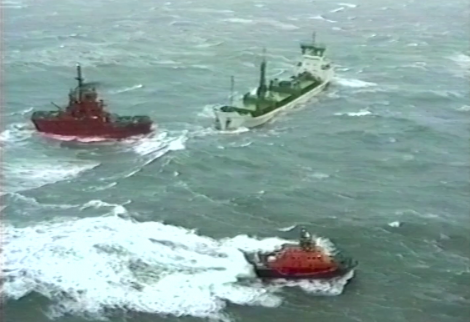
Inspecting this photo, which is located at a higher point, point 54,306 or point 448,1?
point 448,1

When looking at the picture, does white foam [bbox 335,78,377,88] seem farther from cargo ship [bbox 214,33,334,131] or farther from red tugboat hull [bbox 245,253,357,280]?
red tugboat hull [bbox 245,253,357,280]

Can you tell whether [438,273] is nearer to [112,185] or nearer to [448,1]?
[112,185]

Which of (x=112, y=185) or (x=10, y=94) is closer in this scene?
(x=112, y=185)

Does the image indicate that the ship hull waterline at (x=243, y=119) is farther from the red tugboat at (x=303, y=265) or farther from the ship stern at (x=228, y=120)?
the red tugboat at (x=303, y=265)

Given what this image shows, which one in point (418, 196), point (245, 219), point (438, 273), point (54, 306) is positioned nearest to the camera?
point (54, 306)

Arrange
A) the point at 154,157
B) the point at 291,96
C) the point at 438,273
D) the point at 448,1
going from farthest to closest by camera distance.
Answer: the point at 448,1 → the point at 291,96 → the point at 154,157 → the point at 438,273

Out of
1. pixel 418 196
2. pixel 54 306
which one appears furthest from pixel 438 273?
pixel 54 306
